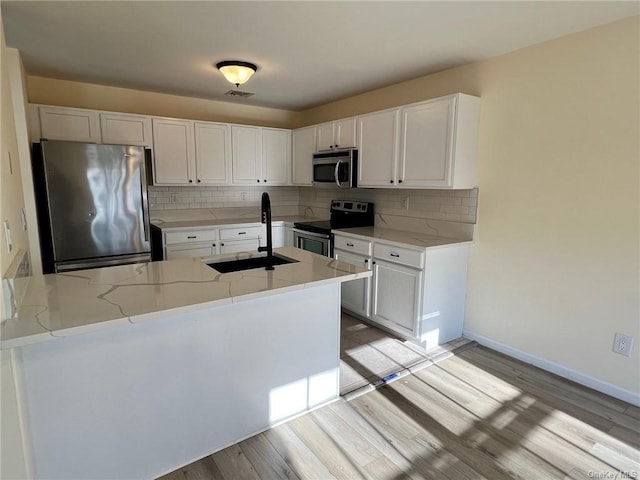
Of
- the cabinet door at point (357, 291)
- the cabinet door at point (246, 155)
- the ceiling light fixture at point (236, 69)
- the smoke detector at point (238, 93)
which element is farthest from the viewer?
the cabinet door at point (246, 155)

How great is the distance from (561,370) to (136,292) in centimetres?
287

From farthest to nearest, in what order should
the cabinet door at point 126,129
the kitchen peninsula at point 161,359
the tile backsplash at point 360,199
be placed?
the cabinet door at point 126,129, the tile backsplash at point 360,199, the kitchen peninsula at point 161,359

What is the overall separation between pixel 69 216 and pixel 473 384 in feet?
11.3

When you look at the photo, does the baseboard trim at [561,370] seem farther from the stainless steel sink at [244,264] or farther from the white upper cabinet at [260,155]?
the white upper cabinet at [260,155]

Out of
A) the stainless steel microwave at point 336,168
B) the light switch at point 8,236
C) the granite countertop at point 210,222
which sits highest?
the stainless steel microwave at point 336,168

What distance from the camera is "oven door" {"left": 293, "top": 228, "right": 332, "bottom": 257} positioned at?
3.84m

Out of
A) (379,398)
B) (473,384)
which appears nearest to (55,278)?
(379,398)

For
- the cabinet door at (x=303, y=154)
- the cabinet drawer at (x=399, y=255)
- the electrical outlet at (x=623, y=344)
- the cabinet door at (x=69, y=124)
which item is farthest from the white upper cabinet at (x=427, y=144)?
the cabinet door at (x=69, y=124)

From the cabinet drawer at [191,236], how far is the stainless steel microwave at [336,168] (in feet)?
4.46

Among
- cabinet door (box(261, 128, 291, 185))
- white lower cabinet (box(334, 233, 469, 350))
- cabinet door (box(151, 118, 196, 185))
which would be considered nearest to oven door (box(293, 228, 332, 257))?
white lower cabinet (box(334, 233, 469, 350))

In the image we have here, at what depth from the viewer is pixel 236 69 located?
301 centimetres

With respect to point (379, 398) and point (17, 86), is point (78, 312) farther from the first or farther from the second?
point (17, 86)

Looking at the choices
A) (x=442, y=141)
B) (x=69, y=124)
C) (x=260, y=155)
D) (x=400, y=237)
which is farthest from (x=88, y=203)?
(x=442, y=141)

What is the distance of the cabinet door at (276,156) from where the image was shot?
462cm
